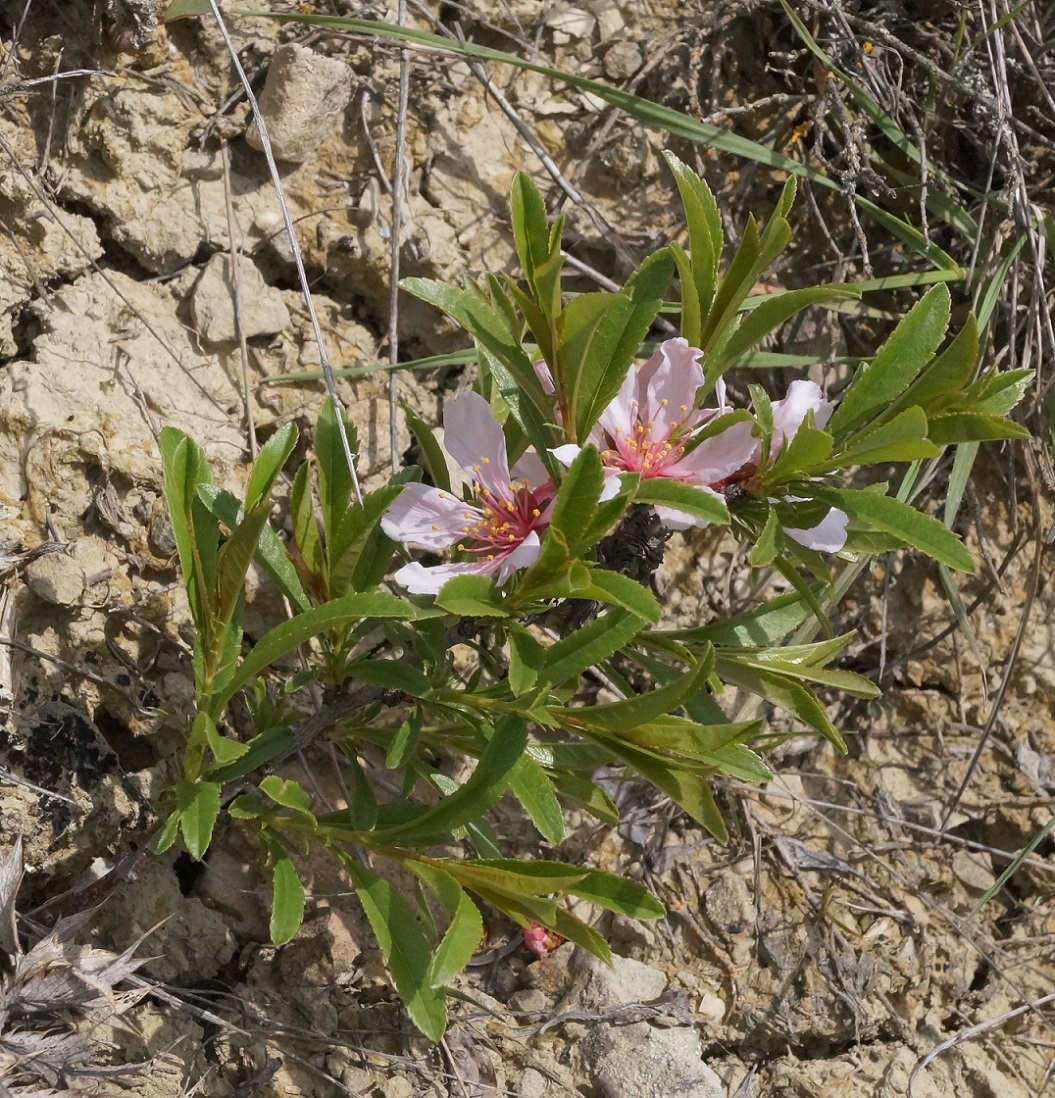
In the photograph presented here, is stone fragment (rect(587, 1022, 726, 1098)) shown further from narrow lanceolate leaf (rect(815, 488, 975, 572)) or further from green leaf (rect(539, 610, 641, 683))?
narrow lanceolate leaf (rect(815, 488, 975, 572))

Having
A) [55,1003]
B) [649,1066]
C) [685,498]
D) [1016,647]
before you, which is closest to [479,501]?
[685,498]

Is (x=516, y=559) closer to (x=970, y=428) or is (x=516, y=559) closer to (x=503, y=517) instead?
(x=503, y=517)

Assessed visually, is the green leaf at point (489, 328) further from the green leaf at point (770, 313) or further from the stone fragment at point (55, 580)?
the stone fragment at point (55, 580)

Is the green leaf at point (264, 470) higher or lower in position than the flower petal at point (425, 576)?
higher

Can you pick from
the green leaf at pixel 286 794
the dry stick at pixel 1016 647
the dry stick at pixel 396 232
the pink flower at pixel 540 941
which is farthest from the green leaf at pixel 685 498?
the dry stick at pixel 1016 647

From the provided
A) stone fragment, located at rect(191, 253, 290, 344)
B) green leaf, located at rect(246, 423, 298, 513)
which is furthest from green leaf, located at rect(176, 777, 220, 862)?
stone fragment, located at rect(191, 253, 290, 344)

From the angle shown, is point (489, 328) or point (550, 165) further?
point (550, 165)
